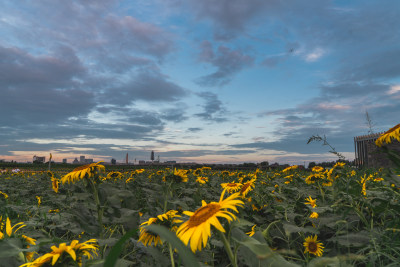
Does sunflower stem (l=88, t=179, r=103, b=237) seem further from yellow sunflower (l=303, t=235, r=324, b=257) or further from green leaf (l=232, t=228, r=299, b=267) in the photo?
yellow sunflower (l=303, t=235, r=324, b=257)

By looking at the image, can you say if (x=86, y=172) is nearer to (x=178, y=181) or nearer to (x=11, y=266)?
(x=11, y=266)

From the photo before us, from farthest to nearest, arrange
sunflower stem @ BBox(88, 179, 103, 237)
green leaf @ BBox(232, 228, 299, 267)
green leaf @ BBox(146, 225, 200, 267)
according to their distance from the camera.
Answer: sunflower stem @ BBox(88, 179, 103, 237) < green leaf @ BBox(232, 228, 299, 267) < green leaf @ BBox(146, 225, 200, 267)

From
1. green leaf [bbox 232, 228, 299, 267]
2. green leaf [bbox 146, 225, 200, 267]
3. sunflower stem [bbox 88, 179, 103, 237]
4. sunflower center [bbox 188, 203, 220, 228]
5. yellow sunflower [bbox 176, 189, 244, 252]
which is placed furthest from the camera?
sunflower stem [bbox 88, 179, 103, 237]

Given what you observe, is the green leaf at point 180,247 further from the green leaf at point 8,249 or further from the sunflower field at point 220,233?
the green leaf at point 8,249

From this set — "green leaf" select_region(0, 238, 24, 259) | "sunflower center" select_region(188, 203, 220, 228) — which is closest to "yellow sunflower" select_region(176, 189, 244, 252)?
"sunflower center" select_region(188, 203, 220, 228)

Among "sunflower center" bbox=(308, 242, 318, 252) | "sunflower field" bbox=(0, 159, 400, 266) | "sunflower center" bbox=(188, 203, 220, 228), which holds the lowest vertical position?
"sunflower center" bbox=(308, 242, 318, 252)

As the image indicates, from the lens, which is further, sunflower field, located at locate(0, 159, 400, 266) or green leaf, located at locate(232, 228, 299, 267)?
sunflower field, located at locate(0, 159, 400, 266)

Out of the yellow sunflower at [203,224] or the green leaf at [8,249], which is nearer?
the yellow sunflower at [203,224]

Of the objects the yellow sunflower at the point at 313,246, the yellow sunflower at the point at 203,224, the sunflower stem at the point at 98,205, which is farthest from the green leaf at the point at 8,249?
the yellow sunflower at the point at 313,246

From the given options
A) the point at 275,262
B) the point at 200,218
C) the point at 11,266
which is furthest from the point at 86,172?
the point at 275,262

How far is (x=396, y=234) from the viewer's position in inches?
72.4

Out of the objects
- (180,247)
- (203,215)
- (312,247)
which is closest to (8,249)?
(203,215)

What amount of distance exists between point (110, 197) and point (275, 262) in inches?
66.7

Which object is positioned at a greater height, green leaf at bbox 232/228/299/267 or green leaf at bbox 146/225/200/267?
green leaf at bbox 146/225/200/267
